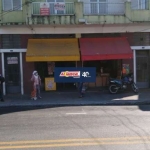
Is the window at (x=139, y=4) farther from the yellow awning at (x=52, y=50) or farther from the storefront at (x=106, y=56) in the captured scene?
the yellow awning at (x=52, y=50)

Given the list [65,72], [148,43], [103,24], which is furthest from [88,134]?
[148,43]

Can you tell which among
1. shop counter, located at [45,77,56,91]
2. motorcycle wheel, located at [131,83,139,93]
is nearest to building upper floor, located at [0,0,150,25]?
shop counter, located at [45,77,56,91]

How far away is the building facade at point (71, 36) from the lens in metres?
17.9

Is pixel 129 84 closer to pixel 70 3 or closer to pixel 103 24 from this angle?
pixel 103 24

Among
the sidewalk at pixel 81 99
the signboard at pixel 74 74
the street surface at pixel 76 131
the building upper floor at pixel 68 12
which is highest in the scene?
the building upper floor at pixel 68 12

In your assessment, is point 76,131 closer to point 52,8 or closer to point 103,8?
point 52,8

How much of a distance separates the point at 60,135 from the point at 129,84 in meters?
10.8

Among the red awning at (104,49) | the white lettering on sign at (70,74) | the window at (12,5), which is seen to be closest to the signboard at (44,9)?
the window at (12,5)

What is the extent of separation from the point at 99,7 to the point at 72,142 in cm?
1347

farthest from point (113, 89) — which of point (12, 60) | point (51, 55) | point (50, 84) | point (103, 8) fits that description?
point (12, 60)

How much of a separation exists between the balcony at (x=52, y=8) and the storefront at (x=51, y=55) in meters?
1.67

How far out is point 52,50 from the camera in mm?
17969

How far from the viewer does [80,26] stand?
1856cm

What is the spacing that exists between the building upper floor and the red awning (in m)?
1.24
